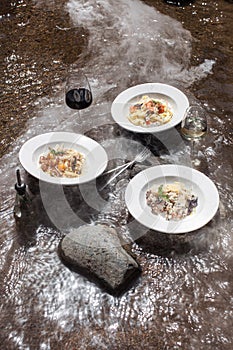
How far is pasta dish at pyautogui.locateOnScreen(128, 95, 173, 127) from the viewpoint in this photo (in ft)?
11.0

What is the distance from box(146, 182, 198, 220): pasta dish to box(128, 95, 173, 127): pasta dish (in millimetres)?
609

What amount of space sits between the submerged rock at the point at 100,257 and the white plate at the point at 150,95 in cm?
89

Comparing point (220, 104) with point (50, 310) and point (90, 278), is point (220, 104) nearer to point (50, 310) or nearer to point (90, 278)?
point (90, 278)

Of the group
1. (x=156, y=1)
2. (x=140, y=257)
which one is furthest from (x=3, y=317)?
(x=156, y=1)

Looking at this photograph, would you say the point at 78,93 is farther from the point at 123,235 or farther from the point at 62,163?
the point at 123,235

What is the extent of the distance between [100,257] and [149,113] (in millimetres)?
1201

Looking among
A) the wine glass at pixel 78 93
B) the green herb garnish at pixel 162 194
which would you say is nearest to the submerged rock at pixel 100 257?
the green herb garnish at pixel 162 194

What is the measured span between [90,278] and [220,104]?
1822 mm

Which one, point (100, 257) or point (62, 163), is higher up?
point (62, 163)

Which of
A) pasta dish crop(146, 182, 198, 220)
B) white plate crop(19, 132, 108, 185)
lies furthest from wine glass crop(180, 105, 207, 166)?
white plate crop(19, 132, 108, 185)

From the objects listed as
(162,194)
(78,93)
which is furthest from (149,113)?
(162,194)

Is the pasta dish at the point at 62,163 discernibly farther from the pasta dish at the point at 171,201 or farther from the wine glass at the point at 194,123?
the wine glass at the point at 194,123

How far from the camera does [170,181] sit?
2.98 metres

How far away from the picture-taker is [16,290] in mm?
2613
